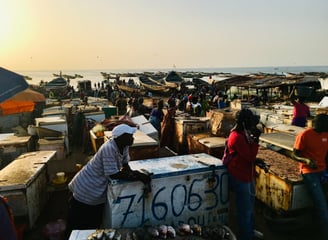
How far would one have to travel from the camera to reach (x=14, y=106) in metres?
9.81

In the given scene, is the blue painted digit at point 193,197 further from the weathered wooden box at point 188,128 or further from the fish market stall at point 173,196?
the weathered wooden box at point 188,128

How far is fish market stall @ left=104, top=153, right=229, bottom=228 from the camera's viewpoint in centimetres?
358

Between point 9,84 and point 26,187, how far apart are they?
1.65 meters

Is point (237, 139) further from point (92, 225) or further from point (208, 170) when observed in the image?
point (92, 225)

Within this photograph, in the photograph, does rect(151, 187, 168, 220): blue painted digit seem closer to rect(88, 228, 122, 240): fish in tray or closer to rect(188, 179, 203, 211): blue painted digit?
rect(188, 179, 203, 211): blue painted digit

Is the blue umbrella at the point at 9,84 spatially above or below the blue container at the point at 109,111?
above

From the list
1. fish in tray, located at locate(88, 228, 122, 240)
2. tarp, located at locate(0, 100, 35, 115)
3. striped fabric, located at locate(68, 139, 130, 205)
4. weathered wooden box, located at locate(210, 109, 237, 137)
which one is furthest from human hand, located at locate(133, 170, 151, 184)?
tarp, located at locate(0, 100, 35, 115)

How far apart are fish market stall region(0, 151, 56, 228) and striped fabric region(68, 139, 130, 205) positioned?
50.4 inches

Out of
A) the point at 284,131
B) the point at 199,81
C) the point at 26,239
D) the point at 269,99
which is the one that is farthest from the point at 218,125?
the point at 199,81

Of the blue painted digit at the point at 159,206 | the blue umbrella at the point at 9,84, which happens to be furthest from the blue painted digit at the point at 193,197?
the blue umbrella at the point at 9,84

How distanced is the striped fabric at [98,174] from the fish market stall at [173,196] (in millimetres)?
142

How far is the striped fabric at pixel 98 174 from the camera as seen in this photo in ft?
11.3

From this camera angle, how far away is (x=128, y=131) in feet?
11.3

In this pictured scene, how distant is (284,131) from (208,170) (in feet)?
13.2
